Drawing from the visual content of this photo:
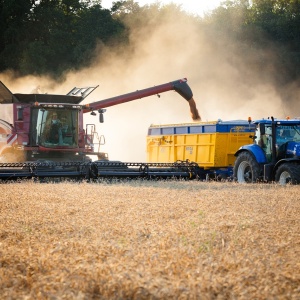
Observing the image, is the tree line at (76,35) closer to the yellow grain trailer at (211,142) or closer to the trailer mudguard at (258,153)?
the yellow grain trailer at (211,142)

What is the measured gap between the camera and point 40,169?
18.5 m

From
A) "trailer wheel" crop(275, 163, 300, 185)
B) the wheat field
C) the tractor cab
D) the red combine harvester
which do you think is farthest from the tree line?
the wheat field

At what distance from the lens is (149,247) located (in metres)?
7.24

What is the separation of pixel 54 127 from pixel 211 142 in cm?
450

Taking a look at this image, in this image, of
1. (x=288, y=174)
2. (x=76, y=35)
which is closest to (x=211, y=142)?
(x=288, y=174)

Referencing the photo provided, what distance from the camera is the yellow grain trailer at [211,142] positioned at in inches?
838

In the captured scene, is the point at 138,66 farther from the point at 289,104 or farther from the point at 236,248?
the point at 236,248

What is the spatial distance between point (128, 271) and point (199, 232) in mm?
2583

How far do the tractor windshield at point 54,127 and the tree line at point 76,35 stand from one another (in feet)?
76.5

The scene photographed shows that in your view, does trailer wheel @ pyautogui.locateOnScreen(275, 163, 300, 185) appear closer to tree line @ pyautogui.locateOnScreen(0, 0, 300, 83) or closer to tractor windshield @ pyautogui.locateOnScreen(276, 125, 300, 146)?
tractor windshield @ pyautogui.locateOnScreen(276, 125, 300, 146)

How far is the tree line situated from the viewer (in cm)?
4503

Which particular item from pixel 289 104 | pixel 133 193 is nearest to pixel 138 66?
pixel 289 104

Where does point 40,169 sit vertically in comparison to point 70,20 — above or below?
below

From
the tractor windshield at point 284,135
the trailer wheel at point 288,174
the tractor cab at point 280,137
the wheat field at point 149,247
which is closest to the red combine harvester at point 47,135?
the tractor cab at point 280,137
